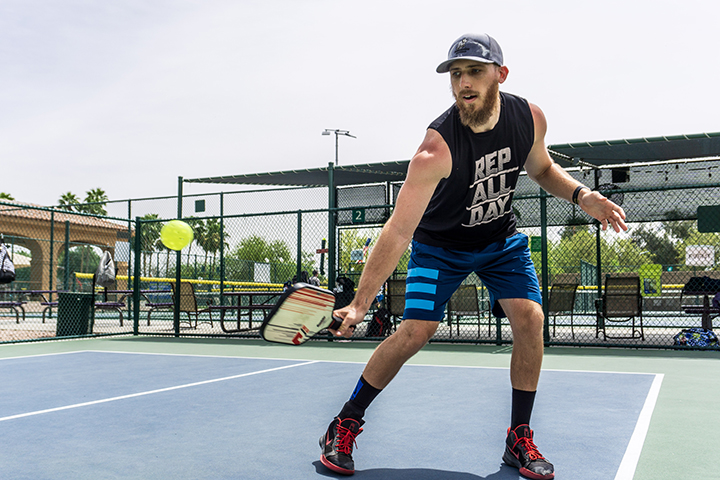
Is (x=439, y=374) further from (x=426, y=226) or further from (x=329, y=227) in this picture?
(x=329, y=227)

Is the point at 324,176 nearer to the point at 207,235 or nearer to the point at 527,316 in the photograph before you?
the point at 527,316

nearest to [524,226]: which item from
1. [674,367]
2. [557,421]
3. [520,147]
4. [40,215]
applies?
[674,367]

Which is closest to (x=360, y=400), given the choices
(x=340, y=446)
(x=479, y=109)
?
(x=340, y=446)

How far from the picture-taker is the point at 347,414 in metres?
2.94

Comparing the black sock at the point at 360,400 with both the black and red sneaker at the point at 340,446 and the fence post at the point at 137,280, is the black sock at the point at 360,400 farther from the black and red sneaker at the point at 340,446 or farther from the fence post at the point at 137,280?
the fence post at the point at 137,280

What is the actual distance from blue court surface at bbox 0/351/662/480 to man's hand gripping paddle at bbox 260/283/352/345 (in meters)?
0.82

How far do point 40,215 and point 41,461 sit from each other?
99.6 ft

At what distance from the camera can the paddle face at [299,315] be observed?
2.19m

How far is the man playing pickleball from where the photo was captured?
2.70m

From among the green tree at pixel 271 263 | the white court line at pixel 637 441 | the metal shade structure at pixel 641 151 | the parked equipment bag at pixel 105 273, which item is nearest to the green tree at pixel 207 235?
the green tree at pixel 271 263

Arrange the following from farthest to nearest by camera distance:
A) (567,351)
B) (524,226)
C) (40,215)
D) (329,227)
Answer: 1. (40,215)
2. (524,226)
3. (329,227)
4. (567,351)

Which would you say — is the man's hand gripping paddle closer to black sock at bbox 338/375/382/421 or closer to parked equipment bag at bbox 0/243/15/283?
black sock at bbox 338/375/382/421

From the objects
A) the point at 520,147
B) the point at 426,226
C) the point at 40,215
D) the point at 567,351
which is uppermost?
the point at 40,215

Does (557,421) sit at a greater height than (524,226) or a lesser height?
lesser
